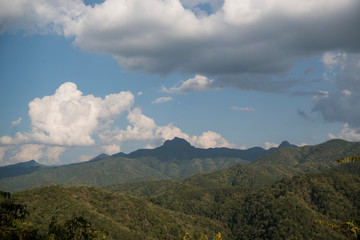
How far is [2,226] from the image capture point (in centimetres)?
1702

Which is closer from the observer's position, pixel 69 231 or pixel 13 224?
pixel 13 224

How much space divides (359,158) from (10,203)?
78.6 feet

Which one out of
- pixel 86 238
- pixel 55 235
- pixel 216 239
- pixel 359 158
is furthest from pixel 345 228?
pixel 55 235

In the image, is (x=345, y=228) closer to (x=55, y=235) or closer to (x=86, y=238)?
(x=86, y=238)

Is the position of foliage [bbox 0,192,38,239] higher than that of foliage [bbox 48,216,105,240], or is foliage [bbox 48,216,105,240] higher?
foliage [bbox 0,192,38,239]

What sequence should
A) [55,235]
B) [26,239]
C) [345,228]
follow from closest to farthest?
[26,239] < [55,235] < [345,228]

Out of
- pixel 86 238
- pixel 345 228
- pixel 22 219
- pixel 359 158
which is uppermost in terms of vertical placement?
pixel 359 158

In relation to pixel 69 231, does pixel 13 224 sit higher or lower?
higher

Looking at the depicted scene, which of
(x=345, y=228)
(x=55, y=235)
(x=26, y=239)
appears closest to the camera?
(x=26, y=239)

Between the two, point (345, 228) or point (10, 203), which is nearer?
point (10, 203)

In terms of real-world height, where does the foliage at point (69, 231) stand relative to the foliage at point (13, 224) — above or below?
below

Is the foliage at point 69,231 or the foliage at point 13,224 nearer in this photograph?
the foliage at point 13,224

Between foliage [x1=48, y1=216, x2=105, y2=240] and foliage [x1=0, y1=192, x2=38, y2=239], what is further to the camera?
foliage [x1=48, y1=216, x2=105, y2=240]

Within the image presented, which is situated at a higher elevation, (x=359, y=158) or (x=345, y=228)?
(x=359, y=158)
